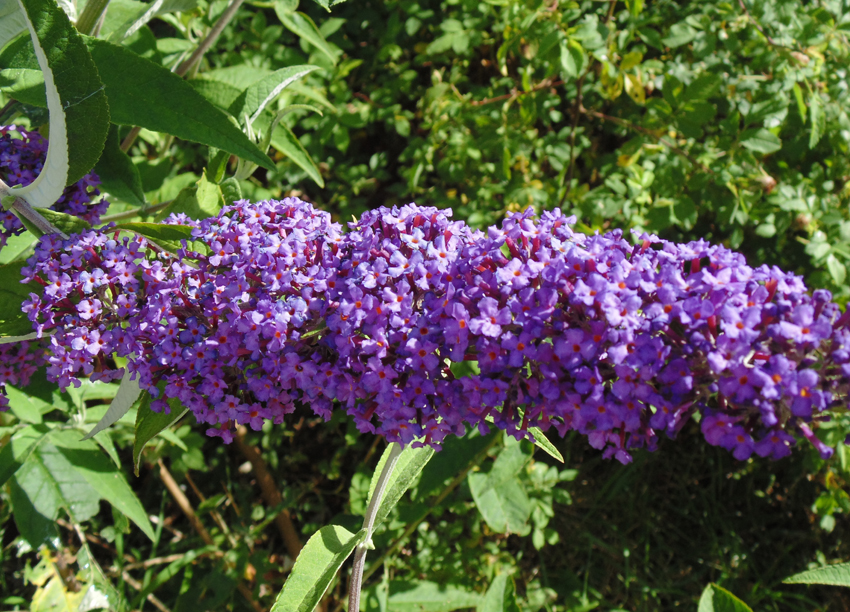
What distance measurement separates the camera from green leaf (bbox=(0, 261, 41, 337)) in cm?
144

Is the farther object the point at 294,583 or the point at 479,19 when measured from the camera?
the point at 479,19

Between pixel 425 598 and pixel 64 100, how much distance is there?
2.06 metres

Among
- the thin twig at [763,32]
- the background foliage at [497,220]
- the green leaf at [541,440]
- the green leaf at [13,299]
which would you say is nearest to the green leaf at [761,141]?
the background foliage at [497,220]

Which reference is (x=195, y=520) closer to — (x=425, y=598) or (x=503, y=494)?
(x=425, y=598)

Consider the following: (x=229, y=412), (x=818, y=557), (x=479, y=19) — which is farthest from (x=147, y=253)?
(x=818, y=557)

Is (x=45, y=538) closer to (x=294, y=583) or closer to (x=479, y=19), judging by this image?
(x=294, y=583)

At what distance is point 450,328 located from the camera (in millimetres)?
1110

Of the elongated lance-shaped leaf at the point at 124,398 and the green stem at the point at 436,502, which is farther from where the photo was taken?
the green stem at the point at 436,502

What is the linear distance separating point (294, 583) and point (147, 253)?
790mm

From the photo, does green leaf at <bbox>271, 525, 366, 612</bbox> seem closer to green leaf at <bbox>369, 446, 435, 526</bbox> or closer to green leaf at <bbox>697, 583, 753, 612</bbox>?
green leaf at <bbox>369, 446, 435, 526</bbox>

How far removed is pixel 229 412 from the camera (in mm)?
1275

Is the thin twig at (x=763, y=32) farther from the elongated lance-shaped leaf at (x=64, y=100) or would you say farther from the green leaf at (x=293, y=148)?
the elongated lance-shaped leaf at (x=64, y=100)

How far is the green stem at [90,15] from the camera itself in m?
1.75

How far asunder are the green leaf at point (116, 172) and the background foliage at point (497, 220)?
0.28 feet
